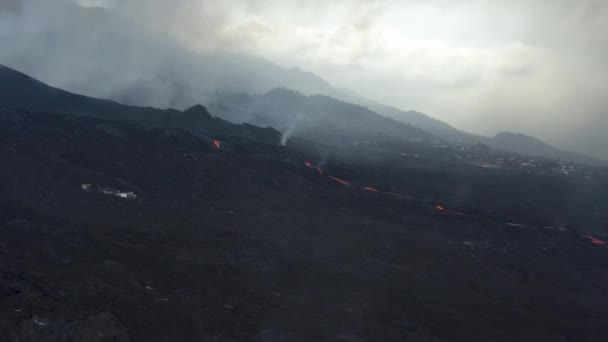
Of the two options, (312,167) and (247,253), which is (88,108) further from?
(247,253)

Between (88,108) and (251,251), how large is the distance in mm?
39070

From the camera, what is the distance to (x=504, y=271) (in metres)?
22.9

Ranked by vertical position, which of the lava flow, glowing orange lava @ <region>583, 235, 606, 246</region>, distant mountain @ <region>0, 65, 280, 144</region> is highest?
distant mountain @ <region>0, 65, 280, 144</region>

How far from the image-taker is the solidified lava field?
13.5 meters

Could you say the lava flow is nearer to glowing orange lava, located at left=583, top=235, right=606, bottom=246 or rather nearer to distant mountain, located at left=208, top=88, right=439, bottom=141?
glowing orange lava, located at left=583, top=235, right=606, bottom=246

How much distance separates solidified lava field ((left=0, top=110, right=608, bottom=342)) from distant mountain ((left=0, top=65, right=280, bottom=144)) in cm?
1073

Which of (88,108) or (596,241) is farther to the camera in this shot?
(88,108)

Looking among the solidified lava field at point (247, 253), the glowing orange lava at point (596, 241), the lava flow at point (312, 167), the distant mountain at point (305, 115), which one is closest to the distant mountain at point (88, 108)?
the solidified lava field at point (247, 253)

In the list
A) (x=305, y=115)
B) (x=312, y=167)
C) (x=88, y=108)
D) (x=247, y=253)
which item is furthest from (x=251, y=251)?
(x=305, y=115)

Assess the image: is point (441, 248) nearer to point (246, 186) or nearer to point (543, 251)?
point (543, 251)

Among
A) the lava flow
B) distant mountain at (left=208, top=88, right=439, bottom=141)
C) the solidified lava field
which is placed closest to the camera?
the solidified lava field

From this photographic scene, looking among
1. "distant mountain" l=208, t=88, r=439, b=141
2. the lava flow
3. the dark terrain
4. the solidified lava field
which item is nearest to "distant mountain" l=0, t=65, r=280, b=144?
the solidified lava field

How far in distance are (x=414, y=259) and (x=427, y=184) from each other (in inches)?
1094

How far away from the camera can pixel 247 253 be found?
1962 centimetres
